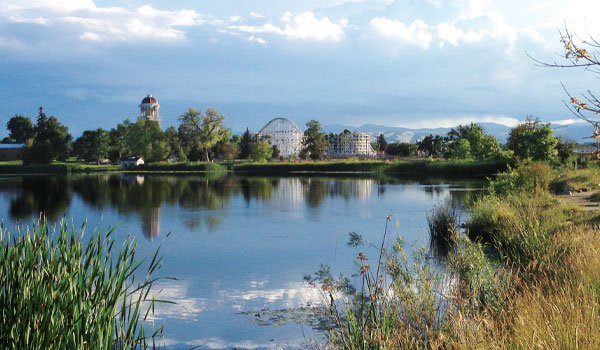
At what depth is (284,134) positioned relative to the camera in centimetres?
12181

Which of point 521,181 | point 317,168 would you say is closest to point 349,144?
point 317,168

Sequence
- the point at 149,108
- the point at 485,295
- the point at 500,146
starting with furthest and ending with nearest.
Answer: the point at 149,108 < the point at 500,146 < the point at 485,295

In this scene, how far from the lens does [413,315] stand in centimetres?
499

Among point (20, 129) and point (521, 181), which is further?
point (20, 129)

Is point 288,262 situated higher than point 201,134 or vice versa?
point 201,134

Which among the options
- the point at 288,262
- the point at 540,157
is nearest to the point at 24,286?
the point at 288,262

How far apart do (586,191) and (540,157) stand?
72.3 feet

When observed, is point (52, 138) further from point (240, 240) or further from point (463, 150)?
point (240, 240)

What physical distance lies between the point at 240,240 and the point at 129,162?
7659 centimetres

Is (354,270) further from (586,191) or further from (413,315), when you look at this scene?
(586,191)

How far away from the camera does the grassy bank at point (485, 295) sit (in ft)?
12.4

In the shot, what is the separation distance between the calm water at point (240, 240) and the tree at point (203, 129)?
189 feet

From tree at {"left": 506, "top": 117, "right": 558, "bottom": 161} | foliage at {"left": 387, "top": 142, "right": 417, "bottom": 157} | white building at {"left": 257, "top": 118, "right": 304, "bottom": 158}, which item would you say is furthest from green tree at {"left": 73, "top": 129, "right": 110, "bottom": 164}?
tree at {"left": 506, "top": 117, "right": 558, "bottom": 161}

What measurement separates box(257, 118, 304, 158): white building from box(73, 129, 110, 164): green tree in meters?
41.3
